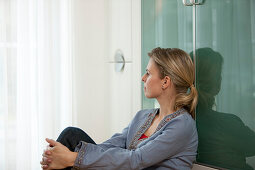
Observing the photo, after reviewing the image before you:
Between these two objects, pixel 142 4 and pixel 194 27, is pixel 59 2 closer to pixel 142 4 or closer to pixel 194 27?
pixel 142 4

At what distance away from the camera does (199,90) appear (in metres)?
1.70

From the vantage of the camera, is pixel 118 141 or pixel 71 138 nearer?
pixel 71 138

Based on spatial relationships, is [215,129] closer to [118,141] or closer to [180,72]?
[180,72]

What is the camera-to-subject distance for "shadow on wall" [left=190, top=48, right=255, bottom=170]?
149 cm

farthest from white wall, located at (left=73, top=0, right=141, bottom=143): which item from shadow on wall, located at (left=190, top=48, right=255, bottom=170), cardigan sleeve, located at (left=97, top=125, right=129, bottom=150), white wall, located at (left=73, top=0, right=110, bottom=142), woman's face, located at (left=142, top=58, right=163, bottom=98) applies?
shadow on wall, located at (left=190, top=48, right=255, bottom=170)

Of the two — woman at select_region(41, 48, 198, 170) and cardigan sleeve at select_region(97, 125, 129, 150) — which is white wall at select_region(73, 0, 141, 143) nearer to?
cardigan sleeve at select_region(97, 125, 129, 150)

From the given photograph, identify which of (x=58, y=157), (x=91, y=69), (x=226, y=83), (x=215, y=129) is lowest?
(x=58, y=157)

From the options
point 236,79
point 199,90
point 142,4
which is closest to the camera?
point 236,79

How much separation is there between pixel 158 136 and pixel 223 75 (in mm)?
440

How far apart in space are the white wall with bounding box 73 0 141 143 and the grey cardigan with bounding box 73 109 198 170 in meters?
1.14

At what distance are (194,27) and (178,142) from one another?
2.11 feet

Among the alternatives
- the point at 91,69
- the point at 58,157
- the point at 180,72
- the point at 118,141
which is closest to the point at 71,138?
the point at 58,157

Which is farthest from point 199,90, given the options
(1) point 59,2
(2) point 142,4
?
(1) point 59,2

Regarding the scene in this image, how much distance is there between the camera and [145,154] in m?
1.50
